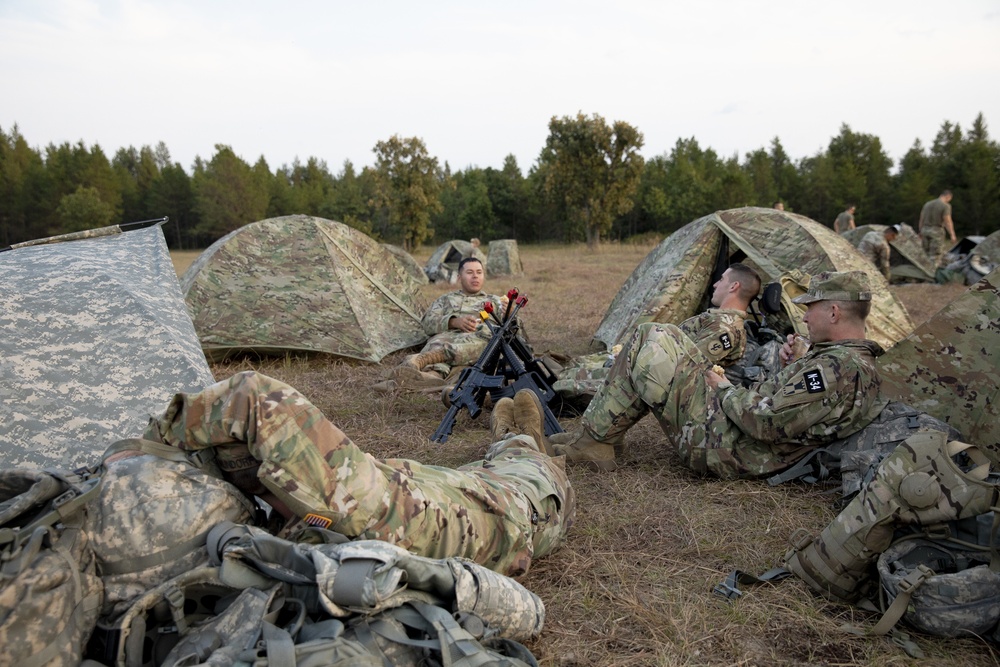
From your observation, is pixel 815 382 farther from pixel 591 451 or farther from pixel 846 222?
pixel 846 222

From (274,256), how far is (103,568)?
588 cm

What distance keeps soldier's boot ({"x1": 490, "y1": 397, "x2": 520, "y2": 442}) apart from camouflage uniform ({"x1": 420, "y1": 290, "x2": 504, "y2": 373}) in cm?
193

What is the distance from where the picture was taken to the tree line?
29797 mm

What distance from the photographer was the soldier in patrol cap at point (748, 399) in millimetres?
3402

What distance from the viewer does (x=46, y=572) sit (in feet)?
5.45

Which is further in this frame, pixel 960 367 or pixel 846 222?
pixel 846 222

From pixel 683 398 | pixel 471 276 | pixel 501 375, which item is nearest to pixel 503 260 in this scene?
pixel 471 276

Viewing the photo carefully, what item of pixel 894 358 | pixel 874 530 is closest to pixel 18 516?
pixel 874 530

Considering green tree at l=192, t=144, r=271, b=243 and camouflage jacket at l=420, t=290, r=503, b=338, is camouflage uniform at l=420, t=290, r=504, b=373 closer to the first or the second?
camouflage jacket at l=420, t=290, r=503, b=338

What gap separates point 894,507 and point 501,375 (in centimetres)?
289

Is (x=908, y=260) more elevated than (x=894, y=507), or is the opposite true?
(x=894, y=507)

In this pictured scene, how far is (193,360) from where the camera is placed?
4.04 meters

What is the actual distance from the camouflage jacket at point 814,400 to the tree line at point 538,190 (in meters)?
26.2

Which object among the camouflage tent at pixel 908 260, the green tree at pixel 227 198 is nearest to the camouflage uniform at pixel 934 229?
the camouflage tent at pixel 908 260
